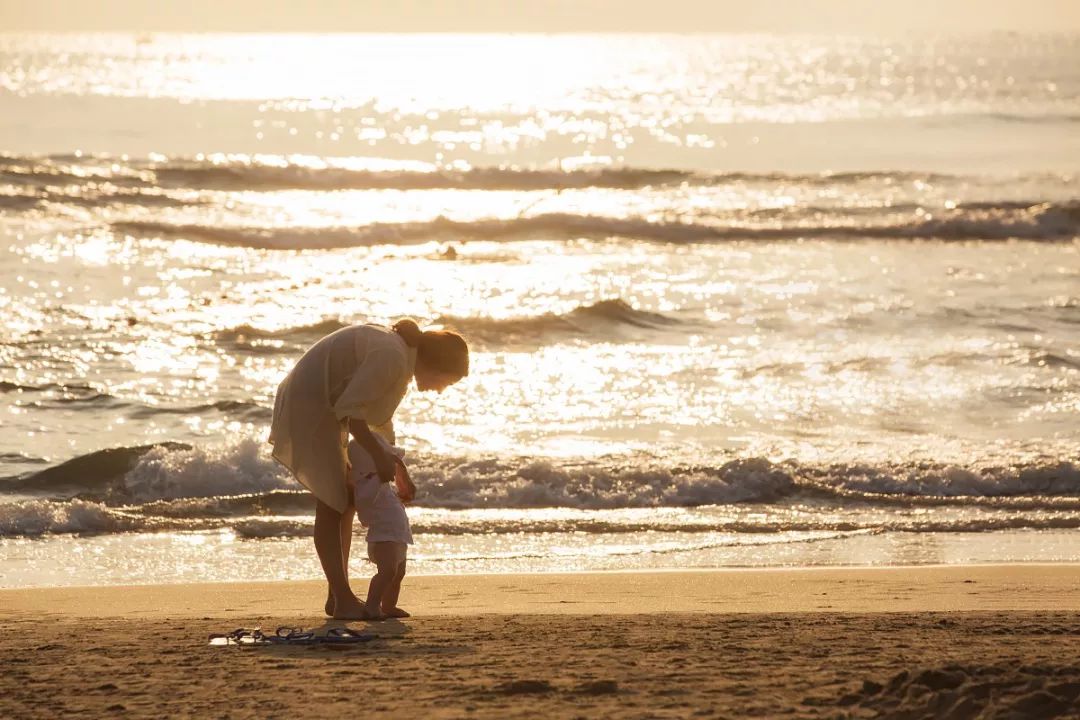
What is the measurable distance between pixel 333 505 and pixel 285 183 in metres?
26.9

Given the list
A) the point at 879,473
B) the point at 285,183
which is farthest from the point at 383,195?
the point at 879,473

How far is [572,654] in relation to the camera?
5125 millimetres

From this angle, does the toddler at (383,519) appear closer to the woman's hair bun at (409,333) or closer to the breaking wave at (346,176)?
the woman's hair bun at (409,333)

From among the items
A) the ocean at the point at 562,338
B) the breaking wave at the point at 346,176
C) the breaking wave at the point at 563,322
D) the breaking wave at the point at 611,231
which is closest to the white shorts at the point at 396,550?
the ocean at the point at 562,338

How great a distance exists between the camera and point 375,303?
19.0 meters

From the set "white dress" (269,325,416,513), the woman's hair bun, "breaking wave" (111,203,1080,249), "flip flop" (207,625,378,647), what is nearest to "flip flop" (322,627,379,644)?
"flip flop" (207,625,378,647)

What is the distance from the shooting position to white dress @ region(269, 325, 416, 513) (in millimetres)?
5566

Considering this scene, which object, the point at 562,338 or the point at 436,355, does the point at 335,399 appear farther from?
the point at 562,338

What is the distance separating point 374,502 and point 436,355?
2.30 feet

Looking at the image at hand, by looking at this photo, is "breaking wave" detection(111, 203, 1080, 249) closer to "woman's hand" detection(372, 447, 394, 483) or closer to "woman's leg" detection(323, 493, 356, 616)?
"woman's leg" detection(323, 493, 356, 616)

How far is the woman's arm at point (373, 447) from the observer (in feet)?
18.2

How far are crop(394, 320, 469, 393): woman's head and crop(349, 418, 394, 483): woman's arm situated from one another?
0.83ft

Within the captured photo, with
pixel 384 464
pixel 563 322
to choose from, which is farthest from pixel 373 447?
pixel 563 322

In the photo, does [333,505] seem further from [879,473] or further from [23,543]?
[879,473]
